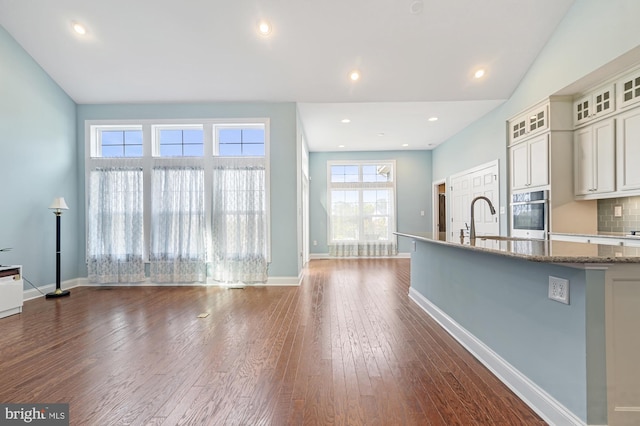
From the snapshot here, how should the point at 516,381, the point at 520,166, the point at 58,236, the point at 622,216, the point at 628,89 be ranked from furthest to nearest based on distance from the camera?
the point at 520,166 < the point at 58,236 < the point at 622,216 < the point at 628,89 < the point at 516,381

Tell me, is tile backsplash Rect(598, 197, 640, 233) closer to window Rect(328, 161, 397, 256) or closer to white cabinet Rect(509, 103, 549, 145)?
white cabinet Rect(509, 103, 549, 145)

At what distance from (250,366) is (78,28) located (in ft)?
16.0

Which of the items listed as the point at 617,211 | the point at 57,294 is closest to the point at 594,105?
the point at 617,211

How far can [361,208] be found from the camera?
795cm

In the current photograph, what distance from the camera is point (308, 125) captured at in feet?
19.3

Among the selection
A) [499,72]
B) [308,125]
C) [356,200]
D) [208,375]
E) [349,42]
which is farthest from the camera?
[356,200]

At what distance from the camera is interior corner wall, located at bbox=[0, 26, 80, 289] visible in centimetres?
393

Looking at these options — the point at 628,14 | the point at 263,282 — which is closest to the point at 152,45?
the point at 263,282

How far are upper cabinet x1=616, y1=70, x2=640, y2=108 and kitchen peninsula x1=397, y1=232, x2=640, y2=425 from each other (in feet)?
8.34

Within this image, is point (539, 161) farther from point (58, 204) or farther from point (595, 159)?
point (58, 204)

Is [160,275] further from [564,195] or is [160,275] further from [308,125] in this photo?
[564,195]

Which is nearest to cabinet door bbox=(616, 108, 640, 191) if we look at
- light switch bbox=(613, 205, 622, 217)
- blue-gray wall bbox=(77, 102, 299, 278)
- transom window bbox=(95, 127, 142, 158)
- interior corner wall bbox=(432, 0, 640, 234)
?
light switch bbox=(613, 205, 622, 217)

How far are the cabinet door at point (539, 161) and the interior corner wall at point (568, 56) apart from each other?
1.86 feet

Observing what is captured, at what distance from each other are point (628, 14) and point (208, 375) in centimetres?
517
